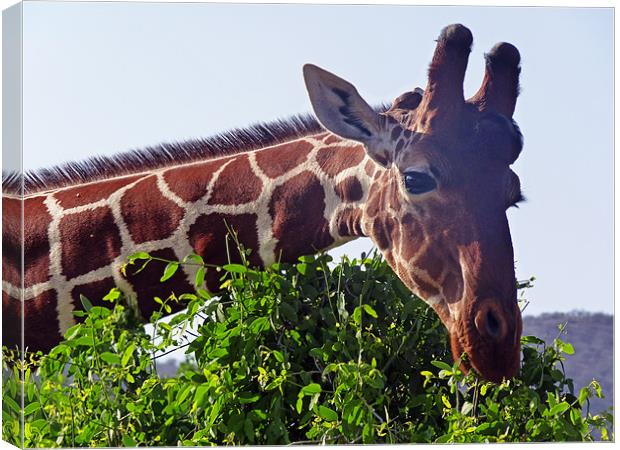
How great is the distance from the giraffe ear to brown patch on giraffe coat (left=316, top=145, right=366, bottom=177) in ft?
0.19

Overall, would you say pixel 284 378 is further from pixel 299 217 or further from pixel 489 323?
pixel 489 323

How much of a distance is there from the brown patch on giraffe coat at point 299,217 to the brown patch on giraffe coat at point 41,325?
2.88 feet

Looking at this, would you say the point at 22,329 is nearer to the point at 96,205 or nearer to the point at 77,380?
the point at 77,380

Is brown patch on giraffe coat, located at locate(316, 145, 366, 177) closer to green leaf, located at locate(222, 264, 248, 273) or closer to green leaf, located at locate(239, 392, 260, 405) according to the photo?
green leaf, located at locate(222, 264, 248, 273)

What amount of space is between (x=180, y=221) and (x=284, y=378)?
A: 79 centimetres

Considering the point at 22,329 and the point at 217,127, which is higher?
the point at 217,127

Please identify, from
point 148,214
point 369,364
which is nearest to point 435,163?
point 369,364

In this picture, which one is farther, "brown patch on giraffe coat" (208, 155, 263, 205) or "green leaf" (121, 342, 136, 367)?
"brown patch on giraffe coat" (208, 155, 263, 205)

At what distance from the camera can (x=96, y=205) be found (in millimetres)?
5254

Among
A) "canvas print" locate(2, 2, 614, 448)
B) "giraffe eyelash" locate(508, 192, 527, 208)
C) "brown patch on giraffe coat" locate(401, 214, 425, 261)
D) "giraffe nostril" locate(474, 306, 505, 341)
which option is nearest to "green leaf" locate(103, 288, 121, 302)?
"canvas print" locate(2, 2, 614, 448)

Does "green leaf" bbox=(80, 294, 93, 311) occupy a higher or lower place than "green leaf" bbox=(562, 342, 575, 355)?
higher

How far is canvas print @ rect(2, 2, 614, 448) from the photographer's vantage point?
4.91 meters

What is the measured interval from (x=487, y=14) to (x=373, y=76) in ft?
1.69

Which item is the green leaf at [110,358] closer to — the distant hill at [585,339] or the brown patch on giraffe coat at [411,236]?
the brown patch on giraffe coat at [411,236]
